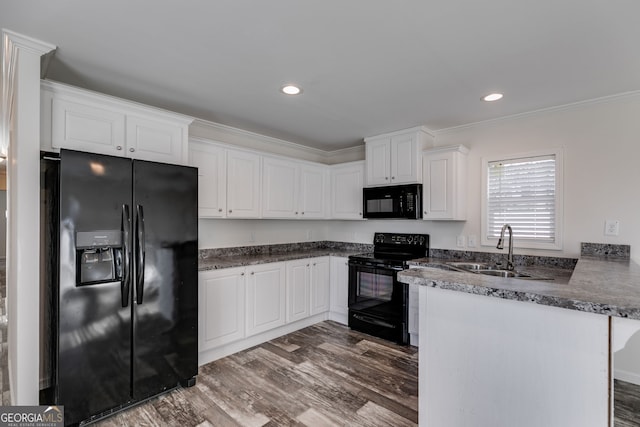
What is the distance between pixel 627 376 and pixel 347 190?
3.23m

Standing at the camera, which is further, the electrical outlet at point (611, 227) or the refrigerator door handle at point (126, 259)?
the electrical outlet at point (611, 227)

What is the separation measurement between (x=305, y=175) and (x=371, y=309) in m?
1.88

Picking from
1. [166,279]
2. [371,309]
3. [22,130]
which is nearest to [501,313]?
[166,279]

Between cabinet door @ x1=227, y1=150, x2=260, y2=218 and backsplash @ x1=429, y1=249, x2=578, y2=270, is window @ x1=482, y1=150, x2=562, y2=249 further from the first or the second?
cabinet door @ x1=227, y1=150, x2=260, y2=218

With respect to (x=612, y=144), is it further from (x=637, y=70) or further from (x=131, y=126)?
(x=131, y=126)

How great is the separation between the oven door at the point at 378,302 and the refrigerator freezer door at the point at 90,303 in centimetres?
237

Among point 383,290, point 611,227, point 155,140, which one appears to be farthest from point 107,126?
point 611,227

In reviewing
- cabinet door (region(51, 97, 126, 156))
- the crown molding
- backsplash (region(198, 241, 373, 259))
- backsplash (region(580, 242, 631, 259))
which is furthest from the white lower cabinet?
cabinet door (region(51, 97, 126, 156))

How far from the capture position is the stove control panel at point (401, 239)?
3.86 metres

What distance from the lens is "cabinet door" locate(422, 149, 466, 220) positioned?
338cm

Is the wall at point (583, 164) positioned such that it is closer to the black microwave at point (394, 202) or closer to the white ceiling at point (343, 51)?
the white ceiling at point (343, 51)

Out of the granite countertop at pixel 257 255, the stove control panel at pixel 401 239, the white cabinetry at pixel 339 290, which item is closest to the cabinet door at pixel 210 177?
the granite countertop at pixel 257 255

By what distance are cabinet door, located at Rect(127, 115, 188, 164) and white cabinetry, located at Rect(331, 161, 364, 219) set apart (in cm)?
218

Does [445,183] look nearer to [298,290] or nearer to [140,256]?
[298,290]
